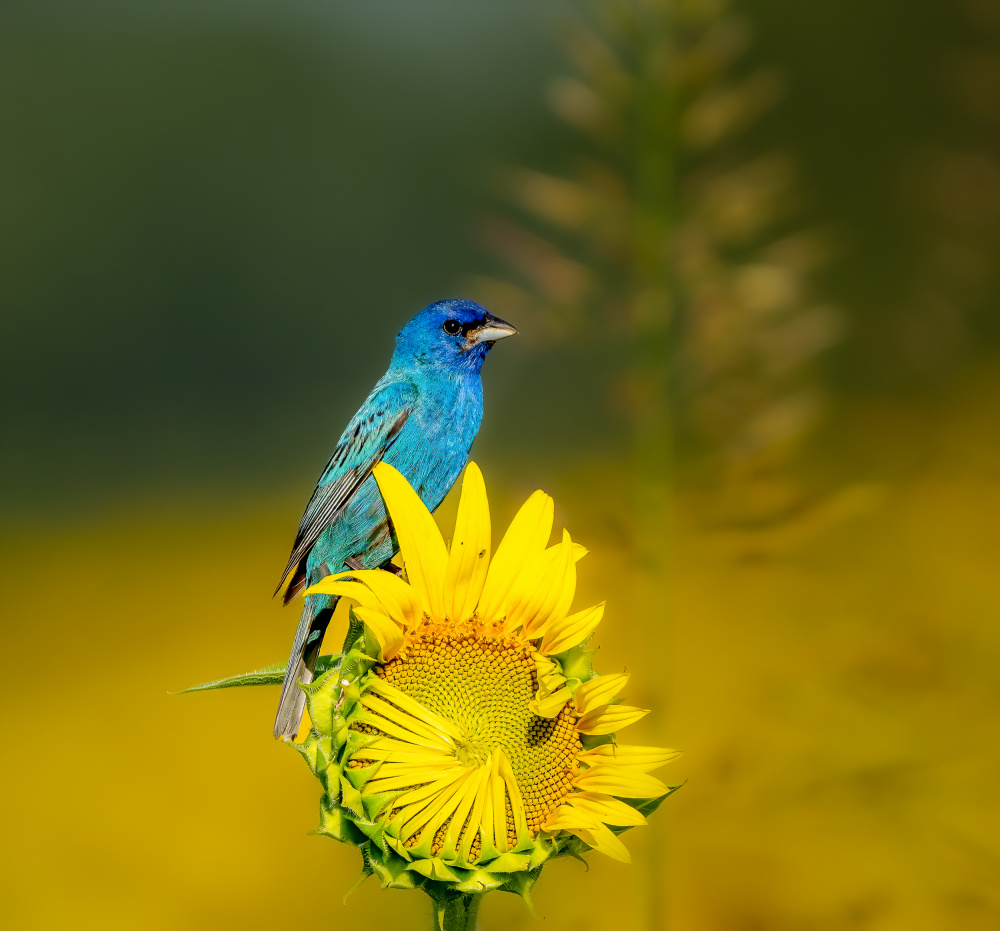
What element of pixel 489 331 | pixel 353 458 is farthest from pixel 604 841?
pixel 489 331

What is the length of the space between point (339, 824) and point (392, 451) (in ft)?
2.94

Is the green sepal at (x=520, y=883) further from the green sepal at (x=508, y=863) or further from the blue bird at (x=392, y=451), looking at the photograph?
the blue bird at (x=392, y=451)

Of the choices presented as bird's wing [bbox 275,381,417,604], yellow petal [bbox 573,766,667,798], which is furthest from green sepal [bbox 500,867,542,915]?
bird's wing [bbox 275,381,417,604]

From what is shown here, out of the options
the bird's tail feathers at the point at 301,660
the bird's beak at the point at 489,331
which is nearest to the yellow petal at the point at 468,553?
the bird's tail feathers at the point at 301,660

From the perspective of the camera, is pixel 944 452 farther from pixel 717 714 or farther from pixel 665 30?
pixel 665 30

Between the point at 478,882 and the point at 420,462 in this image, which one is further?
the point at 420,462

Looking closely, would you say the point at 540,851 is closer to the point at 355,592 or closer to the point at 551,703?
the point at 551,703

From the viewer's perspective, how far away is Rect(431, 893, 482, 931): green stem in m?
1.07

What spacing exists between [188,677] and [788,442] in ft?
9.28

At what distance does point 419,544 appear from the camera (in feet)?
3.85

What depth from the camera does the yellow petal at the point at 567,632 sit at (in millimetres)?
1162

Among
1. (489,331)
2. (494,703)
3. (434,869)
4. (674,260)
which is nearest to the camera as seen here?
(434,869)

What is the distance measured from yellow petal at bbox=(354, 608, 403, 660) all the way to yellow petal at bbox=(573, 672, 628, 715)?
0.21 metres

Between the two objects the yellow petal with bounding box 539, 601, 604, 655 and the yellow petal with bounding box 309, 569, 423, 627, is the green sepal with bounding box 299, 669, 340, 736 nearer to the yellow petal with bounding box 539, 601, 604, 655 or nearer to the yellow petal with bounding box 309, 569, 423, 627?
the yellow petal with bounding box 309, 569, 423, 627
